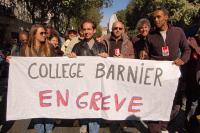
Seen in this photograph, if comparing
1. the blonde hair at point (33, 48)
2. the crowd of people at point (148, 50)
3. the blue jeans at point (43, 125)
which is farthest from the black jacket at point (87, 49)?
the blue jeans at point (43, 125)

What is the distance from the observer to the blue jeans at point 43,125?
6.42m

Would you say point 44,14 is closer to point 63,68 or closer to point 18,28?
point 18,28

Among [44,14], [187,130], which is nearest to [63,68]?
[187,130]

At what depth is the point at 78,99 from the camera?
266 inches

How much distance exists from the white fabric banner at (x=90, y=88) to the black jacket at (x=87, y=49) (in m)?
0.08

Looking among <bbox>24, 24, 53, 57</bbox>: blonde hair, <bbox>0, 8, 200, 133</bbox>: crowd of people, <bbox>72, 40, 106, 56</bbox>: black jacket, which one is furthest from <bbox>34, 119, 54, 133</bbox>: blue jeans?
<bbox>72, 40, 106, 56</bbox>: black jacket

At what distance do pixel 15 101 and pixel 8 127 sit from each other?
4.02 feet

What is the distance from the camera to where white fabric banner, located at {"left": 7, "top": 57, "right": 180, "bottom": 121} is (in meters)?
6.66

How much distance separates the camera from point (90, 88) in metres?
6.76

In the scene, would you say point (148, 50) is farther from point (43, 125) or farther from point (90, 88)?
point (43, 125)

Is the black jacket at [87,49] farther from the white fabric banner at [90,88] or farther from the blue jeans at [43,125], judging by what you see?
the blue jeans at [43,125]

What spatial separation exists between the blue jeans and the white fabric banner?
82 mm

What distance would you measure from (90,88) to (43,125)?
847 millimetres

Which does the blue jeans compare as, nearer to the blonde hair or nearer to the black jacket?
the blonde hair
